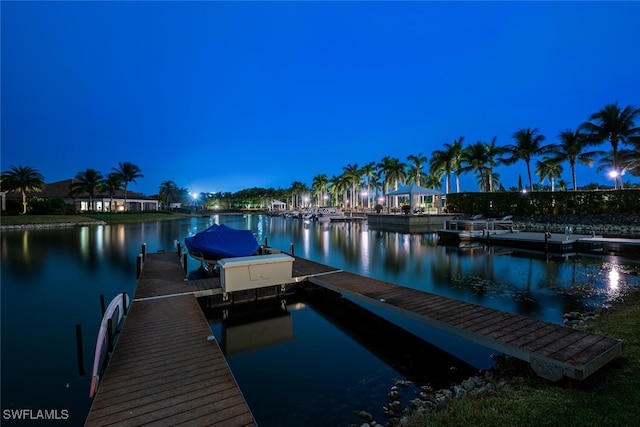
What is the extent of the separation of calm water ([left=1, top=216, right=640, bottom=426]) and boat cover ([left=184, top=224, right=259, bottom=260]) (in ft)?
9.43

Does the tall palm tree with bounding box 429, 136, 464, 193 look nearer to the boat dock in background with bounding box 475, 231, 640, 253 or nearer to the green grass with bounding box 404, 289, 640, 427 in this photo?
the boat dock in background with bounding box 475, 231, 640, 253

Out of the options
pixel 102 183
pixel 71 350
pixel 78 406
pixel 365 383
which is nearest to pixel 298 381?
pixel 365 383

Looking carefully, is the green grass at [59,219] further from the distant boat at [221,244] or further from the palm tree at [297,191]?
the palm tree at [297,191]

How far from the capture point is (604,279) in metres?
11.7

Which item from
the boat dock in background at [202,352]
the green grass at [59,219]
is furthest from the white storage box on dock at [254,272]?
the green grass at [59,219]

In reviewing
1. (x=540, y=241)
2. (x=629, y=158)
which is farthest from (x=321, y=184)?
(x=540, y=241)

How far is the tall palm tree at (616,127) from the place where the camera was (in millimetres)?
27953

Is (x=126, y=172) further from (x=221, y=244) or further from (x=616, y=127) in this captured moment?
(x=616, y=127)

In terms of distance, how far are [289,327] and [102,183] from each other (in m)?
58.7

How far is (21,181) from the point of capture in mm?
45656

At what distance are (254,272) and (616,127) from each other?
34.0 metres

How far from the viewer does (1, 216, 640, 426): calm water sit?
16.9 ft

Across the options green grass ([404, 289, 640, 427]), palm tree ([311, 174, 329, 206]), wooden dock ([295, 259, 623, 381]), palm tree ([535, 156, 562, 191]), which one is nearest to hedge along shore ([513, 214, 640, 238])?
palm tree ([535, 156, 562, 191])

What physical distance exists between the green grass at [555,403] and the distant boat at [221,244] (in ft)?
31.1
